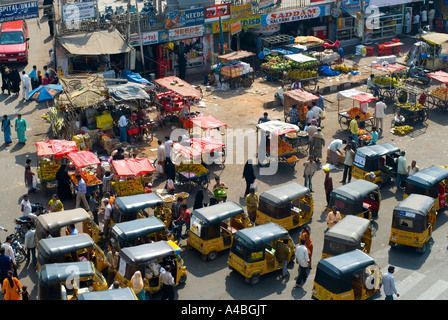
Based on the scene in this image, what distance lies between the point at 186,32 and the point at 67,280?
2206cm

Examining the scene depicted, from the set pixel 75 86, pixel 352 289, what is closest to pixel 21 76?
pixel 75 86

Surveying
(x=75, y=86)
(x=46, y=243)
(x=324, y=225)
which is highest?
(x=75, y=86)

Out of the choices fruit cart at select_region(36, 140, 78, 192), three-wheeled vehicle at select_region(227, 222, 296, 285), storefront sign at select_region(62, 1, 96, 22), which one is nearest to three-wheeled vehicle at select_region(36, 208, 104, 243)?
Result: fruit cart at select_region(36, 140, 78, 192)

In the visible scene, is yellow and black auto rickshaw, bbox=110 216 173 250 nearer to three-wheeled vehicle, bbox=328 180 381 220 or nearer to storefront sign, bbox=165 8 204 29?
three-wheeled vehicle, bbox=328 180 381 220

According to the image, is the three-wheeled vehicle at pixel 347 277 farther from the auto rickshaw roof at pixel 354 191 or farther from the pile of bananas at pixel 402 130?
the pile of bananas at pixel 402 130

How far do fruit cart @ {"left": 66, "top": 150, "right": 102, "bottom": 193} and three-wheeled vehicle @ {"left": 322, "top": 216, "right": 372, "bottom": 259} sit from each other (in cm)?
877

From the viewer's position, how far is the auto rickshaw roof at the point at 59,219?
61.8 feet

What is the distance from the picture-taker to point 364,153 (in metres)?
23.6

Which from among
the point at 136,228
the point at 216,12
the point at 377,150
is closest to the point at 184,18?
the point at 216,12

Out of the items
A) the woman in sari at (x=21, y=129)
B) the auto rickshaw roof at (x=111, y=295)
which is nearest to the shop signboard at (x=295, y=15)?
the woman in sari at (x=21, y=129)

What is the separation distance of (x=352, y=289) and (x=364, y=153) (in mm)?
7750

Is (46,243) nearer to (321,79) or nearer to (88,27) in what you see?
(88,27)

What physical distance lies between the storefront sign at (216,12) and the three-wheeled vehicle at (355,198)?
706 inches

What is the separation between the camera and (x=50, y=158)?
79.5ft
